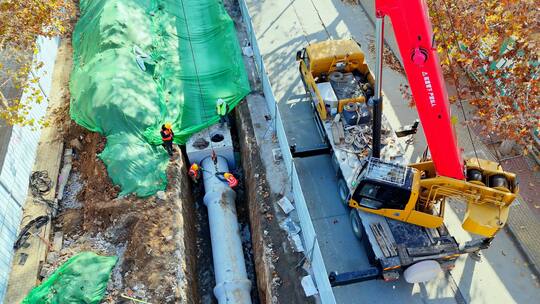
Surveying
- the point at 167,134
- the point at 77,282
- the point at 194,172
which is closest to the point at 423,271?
the point at 194,172

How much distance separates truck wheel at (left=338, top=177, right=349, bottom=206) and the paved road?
0.43 meters

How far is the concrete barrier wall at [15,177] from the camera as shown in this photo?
36.9 ft

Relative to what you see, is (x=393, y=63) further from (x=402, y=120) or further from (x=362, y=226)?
(x=362, y=226)

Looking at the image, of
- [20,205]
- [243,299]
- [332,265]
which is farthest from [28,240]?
[332,265]

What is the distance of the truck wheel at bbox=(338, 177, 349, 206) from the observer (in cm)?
1167

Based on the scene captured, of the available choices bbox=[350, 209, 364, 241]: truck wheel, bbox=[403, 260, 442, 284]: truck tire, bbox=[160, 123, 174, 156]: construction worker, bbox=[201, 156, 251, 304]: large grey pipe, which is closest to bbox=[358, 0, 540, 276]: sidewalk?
bbox=[403, 260, 442, 284]: truck tire

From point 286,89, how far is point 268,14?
5600mm

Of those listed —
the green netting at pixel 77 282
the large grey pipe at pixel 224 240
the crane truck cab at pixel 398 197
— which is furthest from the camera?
the large grey pipe at pixel 224 240

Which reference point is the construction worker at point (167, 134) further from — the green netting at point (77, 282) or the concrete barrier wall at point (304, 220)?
the green netting at point (77, 282)

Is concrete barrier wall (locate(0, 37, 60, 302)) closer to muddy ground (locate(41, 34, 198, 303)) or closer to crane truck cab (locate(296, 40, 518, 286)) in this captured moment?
muddy ground (locate(41, 34, 198, 303))

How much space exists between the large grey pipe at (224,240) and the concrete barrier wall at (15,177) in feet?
19.1

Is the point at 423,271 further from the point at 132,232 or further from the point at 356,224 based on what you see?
the point at 132,232

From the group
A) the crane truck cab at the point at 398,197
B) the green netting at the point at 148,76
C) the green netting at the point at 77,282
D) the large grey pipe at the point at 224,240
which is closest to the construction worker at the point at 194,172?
the large grey pipe at the point at 224,240

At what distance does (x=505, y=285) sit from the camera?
10.9 metres
